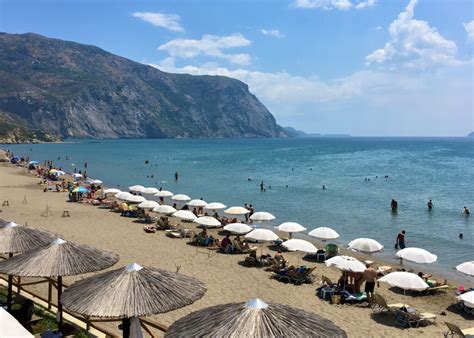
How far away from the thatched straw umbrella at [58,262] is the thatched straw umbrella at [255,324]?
3859 mm

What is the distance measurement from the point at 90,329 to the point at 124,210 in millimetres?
21030

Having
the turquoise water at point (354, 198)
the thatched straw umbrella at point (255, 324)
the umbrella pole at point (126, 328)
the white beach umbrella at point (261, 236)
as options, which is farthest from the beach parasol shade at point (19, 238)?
the turquoise water at point (354, 198)

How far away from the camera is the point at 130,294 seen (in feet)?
→ 24.8

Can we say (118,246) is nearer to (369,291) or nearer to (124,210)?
(124,210)

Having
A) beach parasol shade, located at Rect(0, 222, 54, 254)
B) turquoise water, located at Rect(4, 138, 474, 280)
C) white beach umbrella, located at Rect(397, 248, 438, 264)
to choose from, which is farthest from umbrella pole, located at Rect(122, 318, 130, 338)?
turquoise water, located at Rect(4, 138, 474, 280)

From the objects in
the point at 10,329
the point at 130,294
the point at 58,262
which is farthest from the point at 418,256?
the point at 10,329

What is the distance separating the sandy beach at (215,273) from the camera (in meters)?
13.8

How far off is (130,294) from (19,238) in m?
5.49

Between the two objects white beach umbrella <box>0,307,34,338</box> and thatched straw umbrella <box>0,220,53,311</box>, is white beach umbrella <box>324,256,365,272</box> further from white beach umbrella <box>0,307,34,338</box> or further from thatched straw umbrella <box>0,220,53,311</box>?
white beach umbrella <box>0,307,34,338</box>

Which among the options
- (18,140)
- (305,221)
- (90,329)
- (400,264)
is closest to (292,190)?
(305,221)

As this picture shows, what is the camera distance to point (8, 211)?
29.7 metres

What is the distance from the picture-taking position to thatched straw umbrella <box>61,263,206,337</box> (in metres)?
7.32

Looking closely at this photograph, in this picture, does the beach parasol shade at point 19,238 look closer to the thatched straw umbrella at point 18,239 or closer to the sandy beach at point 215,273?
the thatched straw umbrella at point 18,239

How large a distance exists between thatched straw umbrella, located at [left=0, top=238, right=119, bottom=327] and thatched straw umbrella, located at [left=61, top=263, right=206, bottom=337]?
4.28 feet
